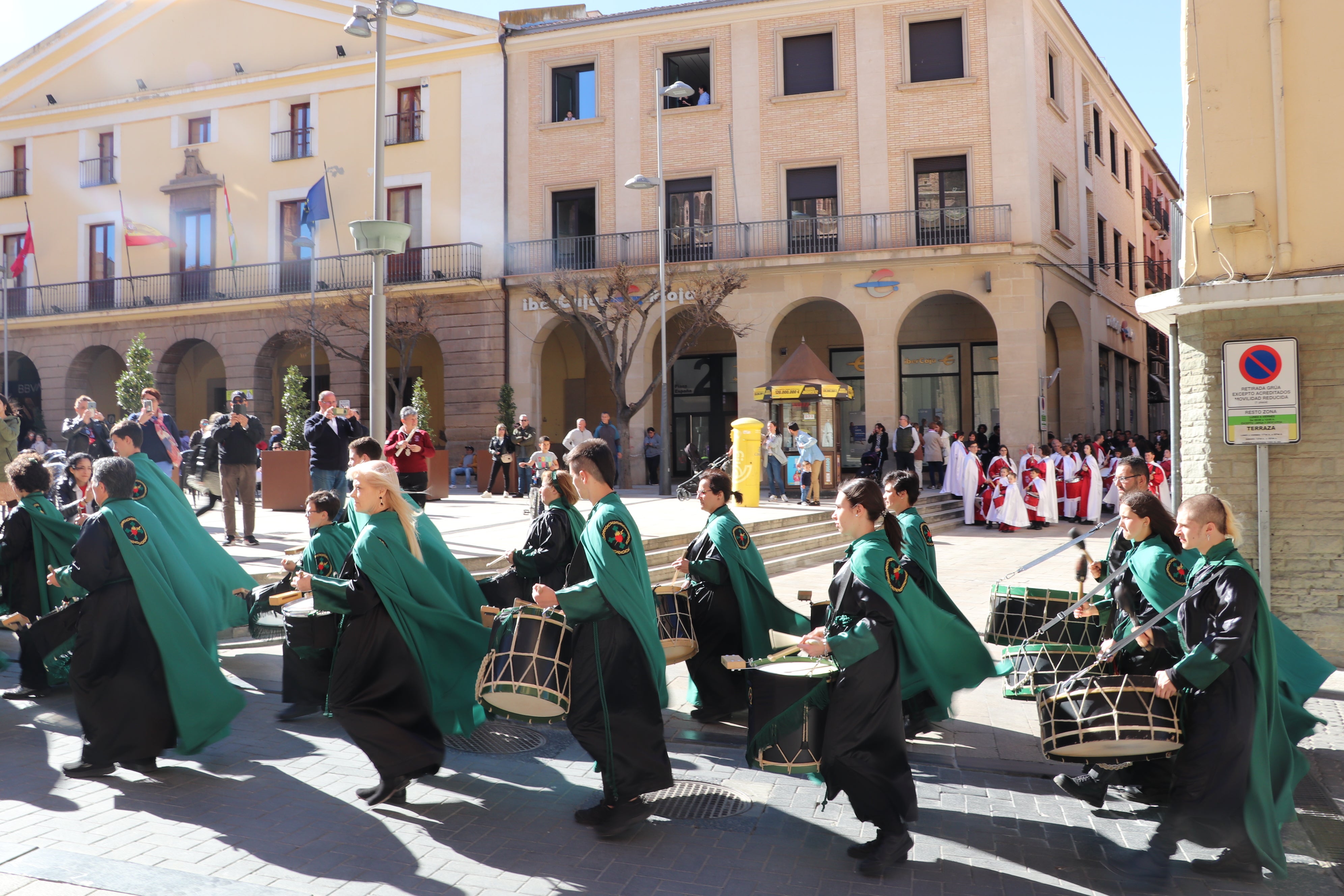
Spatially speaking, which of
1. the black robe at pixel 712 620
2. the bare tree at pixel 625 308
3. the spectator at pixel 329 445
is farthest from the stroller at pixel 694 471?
the black robe at pixel 712 620

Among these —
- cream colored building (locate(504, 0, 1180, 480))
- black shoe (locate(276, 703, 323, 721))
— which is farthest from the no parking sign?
cream colored building (locate(504, 0, 1180, 480))

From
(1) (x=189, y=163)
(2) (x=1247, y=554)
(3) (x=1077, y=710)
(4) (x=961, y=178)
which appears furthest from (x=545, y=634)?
(1) (x=189, y=163)

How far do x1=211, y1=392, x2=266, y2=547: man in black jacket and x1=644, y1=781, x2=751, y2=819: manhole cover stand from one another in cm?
896

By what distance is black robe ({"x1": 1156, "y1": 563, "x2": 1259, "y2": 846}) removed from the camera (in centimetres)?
430

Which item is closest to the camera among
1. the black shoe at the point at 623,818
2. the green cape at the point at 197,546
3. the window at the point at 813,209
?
the black shoe at the point at 623,818

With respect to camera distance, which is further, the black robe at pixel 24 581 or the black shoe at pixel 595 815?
the black robe at pixel 24 581

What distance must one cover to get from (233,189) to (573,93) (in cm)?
1123

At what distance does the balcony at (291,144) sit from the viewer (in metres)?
31.3

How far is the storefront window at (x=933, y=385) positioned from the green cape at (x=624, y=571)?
24.8m

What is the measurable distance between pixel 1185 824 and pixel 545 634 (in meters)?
2.89

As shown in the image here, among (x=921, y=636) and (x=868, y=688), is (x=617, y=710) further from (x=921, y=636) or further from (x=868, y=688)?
(x=921, y=636)

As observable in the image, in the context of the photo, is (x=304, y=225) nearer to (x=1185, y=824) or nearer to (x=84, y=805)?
(x=84, y=805)

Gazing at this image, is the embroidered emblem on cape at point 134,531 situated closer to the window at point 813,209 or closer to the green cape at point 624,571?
the green cape at point 624,571

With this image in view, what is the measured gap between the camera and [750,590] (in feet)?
21.9
